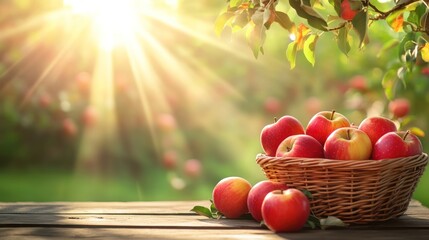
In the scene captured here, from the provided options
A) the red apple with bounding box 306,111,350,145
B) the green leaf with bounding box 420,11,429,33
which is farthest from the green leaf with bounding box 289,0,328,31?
the red apple with bounding box 306,111,350,145

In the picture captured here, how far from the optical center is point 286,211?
170 cm

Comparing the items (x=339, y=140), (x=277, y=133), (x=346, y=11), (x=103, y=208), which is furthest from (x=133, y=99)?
(x=346, y=11)

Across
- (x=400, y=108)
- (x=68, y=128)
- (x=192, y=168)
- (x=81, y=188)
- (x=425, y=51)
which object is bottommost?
(x=425, y=51)

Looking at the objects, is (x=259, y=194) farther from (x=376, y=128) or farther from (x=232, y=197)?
(x=376, y=128)

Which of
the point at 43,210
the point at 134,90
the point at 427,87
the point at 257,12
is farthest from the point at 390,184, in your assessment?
the point at 134,90

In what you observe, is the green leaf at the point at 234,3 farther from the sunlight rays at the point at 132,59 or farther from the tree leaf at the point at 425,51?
the sunlight rays at the point at 132,59

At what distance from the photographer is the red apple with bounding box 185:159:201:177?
409 centimetres

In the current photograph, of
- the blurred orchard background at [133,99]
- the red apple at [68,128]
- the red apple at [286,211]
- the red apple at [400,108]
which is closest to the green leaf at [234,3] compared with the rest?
the red apple at [286,211]

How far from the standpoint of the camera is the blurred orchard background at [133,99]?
3969mm

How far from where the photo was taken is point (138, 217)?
2020mm

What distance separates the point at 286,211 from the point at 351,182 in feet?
0.68

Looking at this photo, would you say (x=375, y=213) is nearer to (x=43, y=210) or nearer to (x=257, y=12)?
(x=257, y=12)

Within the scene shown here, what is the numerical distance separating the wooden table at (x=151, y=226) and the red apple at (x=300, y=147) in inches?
8.2

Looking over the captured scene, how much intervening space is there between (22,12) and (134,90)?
0.81 metres
